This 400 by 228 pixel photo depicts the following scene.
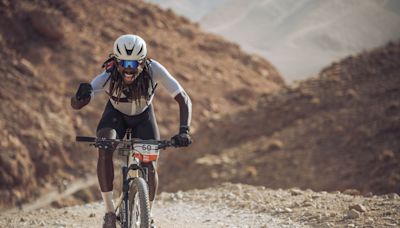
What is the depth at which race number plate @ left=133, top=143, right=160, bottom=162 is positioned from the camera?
600cm

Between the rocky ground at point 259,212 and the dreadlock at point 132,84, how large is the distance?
3.49 m

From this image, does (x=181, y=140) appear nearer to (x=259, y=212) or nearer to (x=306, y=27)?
(x=259, y=212)

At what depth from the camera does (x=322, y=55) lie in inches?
5389

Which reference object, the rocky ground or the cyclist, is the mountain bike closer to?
the cyclist

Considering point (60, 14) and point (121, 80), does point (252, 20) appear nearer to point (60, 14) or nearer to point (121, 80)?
point (60, 14)

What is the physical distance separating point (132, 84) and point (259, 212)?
205 inches

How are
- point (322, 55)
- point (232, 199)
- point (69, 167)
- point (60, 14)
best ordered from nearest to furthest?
point (232, 199)
point (69, 167)
point (60, 14)
point (322, 55)

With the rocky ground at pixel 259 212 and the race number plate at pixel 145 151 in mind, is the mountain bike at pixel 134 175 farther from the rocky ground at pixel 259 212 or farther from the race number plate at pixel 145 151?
the rocky ground at pixel 259 212

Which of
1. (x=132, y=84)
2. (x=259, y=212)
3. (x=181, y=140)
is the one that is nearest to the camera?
(x=181, y=140)

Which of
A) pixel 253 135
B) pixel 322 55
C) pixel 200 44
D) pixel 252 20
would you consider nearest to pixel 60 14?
pixel 200 44

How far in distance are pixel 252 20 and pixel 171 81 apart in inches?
5991

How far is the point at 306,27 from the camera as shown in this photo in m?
150

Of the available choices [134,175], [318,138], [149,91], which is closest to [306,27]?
[318,138]

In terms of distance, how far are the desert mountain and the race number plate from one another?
11957 centimetres
